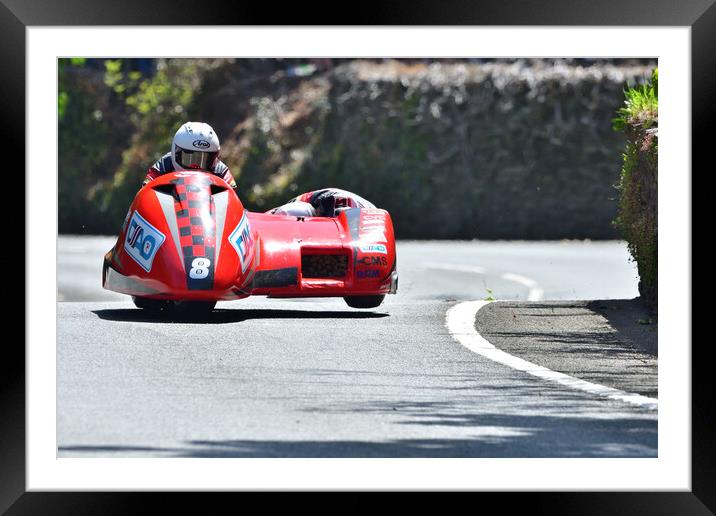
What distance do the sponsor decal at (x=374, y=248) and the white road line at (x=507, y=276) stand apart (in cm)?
625

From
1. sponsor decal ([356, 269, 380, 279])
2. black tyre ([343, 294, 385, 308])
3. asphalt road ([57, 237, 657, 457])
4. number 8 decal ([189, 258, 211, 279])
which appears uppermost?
number 8 decal ([189, 258, 211, 279])

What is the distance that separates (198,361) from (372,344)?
5.76 ft

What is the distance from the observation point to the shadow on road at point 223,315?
40.4 ft

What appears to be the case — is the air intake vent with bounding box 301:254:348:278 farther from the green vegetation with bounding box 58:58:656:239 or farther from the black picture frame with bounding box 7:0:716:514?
the green vegetation with bounding box 58:58:656:239

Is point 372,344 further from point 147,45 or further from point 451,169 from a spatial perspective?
point 451,169

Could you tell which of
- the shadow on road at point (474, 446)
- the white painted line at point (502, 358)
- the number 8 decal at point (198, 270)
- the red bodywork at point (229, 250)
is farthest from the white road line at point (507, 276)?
the shadow on road at point (474, 446)

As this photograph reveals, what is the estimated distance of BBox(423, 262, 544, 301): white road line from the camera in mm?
19741

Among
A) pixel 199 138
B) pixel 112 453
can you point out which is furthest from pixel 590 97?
pixel 112 453

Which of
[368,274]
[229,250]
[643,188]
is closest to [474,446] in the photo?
[229,250]

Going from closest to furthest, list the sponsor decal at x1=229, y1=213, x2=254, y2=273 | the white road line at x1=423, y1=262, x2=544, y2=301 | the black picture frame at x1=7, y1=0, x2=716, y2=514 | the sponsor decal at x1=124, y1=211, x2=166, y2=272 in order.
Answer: the black picture frame at x1=7, y1=0, x2=716, y2=514 → the sponsor decal at x1=124, y1=211, x2=166, y2=272 → the sponsor decal at x1=229, y1=213, x2=254, y2=273 → the white road line at x1=423, y1=262, x2=544, y2=301

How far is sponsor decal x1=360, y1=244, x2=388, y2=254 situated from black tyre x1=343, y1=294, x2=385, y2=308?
69cm

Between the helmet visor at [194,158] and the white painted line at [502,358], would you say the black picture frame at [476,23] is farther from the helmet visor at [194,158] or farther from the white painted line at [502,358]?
the helmet visor at [194,158]

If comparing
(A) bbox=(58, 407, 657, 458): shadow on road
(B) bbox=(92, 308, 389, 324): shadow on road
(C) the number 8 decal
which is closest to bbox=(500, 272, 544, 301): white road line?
(B) bbox=(92, 308, 389, 324): shadow on road

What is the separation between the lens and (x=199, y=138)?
524 inches
